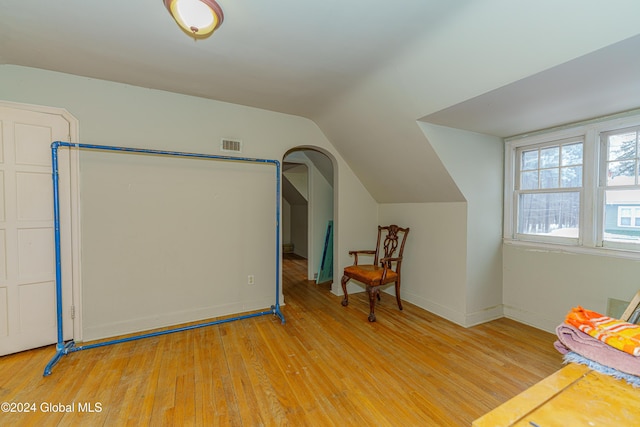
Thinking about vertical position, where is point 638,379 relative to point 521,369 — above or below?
above

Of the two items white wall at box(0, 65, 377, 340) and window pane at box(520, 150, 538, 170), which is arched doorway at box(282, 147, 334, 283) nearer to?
white wall at box(0, 65, 377, 340)

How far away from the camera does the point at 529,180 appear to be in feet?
9.63

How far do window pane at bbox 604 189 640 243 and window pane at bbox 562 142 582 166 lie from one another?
385 millimetres

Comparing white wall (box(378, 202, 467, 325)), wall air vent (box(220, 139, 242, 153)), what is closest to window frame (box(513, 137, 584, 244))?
white wall (box(378, 202, 467, 325))

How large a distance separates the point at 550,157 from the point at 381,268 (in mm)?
2163

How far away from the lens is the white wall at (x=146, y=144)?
236 centimetres

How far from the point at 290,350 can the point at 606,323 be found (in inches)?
81.4

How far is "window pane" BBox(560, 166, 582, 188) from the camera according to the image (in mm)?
2529

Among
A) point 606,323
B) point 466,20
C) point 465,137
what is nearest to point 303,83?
point 466,20

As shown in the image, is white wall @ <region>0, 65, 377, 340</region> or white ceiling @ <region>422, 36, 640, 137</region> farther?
white wall @ <region>0, 65, 377, 340</region>

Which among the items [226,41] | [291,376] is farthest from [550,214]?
[226,41]

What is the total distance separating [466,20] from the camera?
1532mm

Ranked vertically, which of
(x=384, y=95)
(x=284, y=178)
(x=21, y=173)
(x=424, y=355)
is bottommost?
(x=424, y=355)

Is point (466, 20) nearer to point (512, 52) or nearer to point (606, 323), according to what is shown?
point (512, 52)
